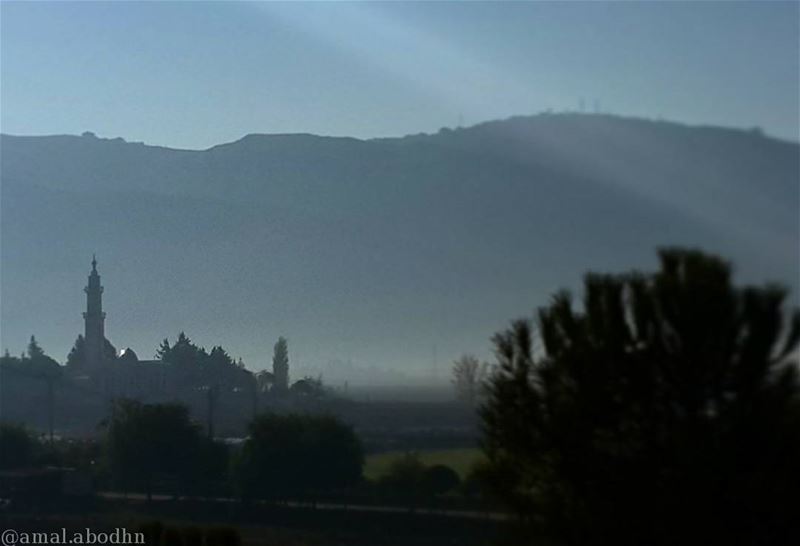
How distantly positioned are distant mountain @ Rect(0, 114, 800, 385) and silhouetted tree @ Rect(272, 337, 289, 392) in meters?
0.41

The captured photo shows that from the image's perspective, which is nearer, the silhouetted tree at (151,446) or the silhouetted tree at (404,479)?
the silhouetted tree at (404,479)

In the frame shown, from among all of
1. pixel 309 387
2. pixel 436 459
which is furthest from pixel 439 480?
pixel 309 387

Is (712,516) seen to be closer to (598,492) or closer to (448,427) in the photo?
(598,492)

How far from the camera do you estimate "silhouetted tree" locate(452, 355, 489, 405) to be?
688 inches

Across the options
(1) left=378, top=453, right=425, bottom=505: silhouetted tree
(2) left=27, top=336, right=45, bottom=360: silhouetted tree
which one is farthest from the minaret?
(1) left=378, top=453, right=425, bottom=505: silhouetted tree

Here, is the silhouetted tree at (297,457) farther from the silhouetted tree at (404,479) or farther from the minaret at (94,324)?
the minaret at (94,324)

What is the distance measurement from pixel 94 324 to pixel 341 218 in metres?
7.40

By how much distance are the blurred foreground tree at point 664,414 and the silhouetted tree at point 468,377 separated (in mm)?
3427

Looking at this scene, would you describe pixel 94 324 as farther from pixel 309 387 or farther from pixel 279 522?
pixel 279 522

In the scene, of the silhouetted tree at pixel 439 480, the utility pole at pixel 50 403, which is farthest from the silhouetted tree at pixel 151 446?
the silhouetted tree at pixel 439 480

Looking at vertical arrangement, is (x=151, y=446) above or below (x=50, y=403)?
below

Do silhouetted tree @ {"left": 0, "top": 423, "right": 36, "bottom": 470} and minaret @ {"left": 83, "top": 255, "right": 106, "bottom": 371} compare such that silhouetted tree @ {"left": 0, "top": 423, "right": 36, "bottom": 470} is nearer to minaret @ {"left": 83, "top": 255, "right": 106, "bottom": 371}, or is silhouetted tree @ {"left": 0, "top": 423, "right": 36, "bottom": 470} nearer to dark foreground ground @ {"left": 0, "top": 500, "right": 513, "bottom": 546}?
dark foreground ground @ {"left": 0, "top": 500, "right": 513, "bottom": 546}

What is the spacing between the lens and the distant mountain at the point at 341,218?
17.4 metres

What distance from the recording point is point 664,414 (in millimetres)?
12133
